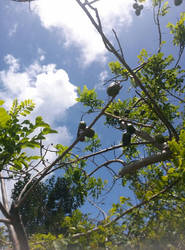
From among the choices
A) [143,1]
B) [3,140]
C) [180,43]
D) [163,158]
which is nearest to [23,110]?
[3,140]

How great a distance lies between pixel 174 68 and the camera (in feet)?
13.5

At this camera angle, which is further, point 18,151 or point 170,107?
point 170,107

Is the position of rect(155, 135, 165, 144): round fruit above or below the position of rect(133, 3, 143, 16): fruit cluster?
below

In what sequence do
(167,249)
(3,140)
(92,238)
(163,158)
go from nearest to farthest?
(167,249), (3,140), (92,238), (163,158)

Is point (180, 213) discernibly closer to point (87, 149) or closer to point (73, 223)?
point (73, 223)

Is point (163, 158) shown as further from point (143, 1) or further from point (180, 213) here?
point (143, 1)

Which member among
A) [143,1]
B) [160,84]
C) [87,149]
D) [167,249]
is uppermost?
[143,1]

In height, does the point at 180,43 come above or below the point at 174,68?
above

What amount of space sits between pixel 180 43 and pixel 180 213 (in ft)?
11.3

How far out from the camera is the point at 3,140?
1.33 metres

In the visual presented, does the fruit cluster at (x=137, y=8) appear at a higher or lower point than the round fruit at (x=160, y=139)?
higher

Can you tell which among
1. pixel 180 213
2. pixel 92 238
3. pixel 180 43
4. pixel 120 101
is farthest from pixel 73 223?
pixel 180 43

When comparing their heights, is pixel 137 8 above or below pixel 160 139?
above

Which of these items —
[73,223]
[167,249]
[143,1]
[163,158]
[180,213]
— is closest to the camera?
[167,249]
